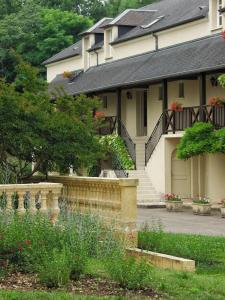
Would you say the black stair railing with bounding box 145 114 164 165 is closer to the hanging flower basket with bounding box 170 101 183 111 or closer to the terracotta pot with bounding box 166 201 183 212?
the hanging flower basket with bounding box 170 101 183 111

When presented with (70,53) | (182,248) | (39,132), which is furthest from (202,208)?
(70,53)

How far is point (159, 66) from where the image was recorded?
3588 centimetres

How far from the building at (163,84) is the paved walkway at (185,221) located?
4.15 metres

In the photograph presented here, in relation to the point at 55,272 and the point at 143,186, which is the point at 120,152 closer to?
the point at 143,186

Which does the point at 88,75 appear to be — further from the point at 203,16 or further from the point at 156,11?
the point at 203,16

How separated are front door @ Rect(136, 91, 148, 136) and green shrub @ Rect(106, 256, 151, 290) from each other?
30.4m

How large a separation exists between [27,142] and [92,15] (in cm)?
6247

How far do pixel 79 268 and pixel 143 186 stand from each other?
77.8 ft

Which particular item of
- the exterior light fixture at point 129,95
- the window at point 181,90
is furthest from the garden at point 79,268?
the exterior light fixture at point 129,95

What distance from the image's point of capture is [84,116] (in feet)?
62.8

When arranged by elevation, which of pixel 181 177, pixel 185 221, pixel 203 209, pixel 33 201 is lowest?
pixel 185 221

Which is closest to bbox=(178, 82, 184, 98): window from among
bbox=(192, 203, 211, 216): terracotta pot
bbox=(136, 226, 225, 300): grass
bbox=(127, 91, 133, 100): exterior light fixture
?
bbox=(127, 91, 133, 100): exterior light fixture

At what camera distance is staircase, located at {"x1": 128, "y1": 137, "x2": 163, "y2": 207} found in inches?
1291

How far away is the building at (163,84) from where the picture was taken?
3244cm
